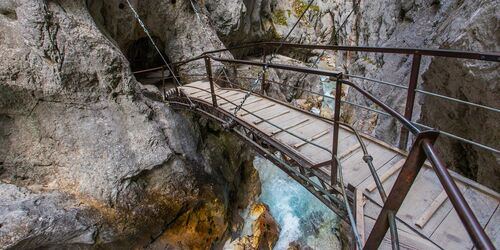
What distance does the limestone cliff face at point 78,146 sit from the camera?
5.24 m

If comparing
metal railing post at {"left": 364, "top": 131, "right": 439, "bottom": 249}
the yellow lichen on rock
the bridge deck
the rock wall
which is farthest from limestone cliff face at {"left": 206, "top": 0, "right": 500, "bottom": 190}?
the yellow lichen on rock

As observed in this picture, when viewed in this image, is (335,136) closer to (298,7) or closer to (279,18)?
(279,18)

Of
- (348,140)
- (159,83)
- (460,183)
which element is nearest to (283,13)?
(159,83)

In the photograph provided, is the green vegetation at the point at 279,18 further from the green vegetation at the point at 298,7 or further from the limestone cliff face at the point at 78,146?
the limestone cliff face at the point at 78,146

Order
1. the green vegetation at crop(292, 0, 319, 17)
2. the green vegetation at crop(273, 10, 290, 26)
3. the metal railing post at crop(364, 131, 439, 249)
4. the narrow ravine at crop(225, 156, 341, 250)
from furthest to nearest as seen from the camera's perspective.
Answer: the green vegetation at crop(292, 0, 319, 17), the green vegetation at crop(273, 10, 290, 26), the narrow ravine at crop(225, 156, 341, 250), the metal railing post at crop(364, 131, 439, 249)

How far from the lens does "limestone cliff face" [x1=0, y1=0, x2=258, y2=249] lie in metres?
5.24

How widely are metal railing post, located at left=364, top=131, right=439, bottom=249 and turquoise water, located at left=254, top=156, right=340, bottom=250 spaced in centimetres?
920

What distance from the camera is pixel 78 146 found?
599 centimetres

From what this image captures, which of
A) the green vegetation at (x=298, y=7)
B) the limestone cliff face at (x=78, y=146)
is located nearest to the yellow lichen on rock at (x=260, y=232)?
the limestone cliff face at (x=78, y=146)

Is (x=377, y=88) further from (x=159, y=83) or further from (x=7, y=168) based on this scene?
(x=7, y=168)

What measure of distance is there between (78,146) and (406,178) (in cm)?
665

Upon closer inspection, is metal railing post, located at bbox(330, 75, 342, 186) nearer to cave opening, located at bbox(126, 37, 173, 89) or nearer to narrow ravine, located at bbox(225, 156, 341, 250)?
narrow ravine, located at bbox(225, 156, 341, 250)

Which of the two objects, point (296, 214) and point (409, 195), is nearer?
point (409, 195)

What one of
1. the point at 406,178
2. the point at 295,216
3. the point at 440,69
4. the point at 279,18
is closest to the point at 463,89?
the point at 440,69
